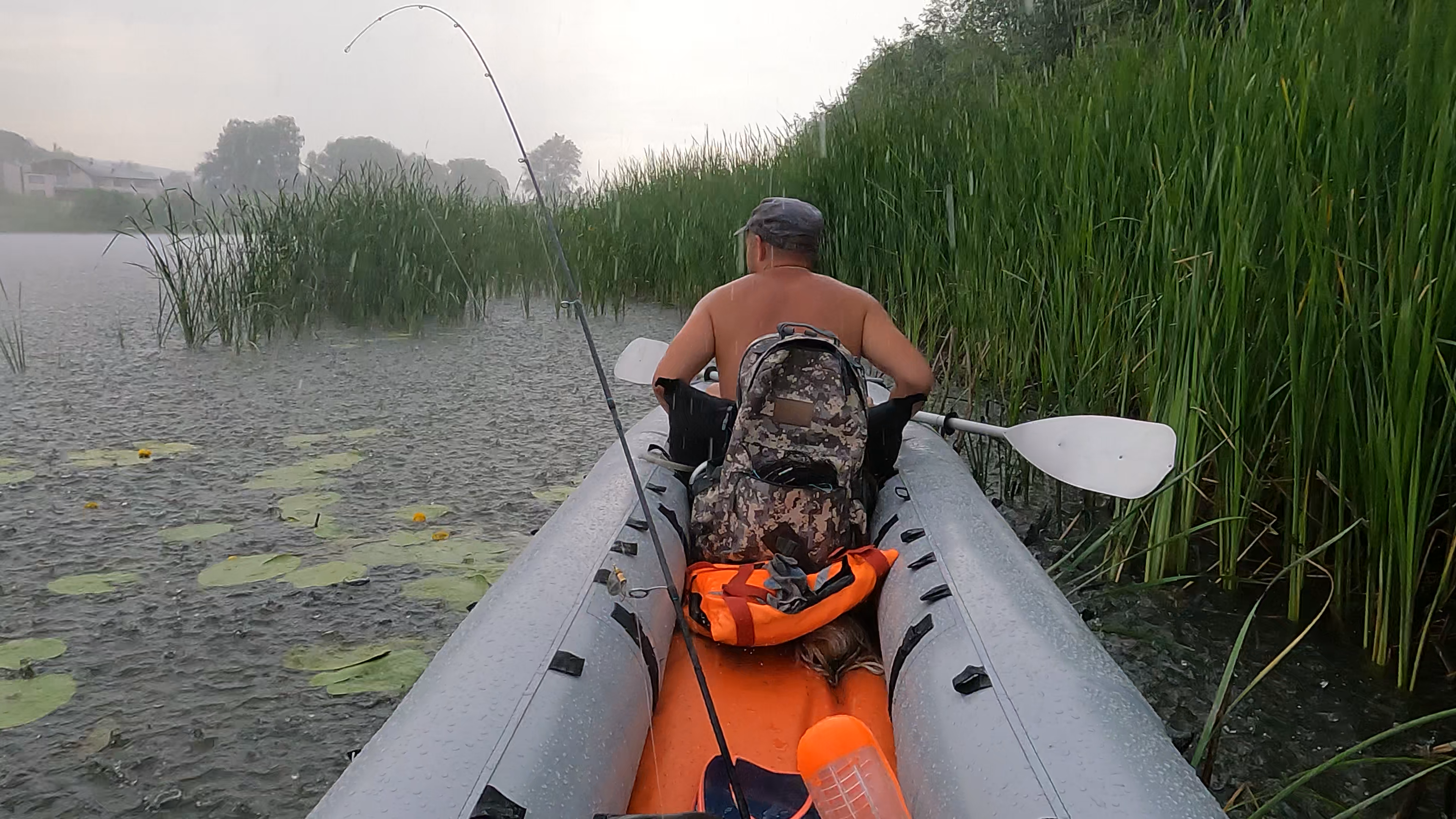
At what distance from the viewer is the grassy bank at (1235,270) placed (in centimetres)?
173

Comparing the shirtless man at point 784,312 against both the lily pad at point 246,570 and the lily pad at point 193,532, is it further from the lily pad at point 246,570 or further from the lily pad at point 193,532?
the lily pad at point 193,532

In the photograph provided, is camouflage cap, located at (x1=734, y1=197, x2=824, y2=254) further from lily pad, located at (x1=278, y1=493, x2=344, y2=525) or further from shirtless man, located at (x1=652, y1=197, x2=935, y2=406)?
lily pad, located at (x1=278, y1=493, x2=344, y2=525)

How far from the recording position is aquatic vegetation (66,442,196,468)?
365cm

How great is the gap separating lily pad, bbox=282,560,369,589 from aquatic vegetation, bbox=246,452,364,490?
2.73 ft

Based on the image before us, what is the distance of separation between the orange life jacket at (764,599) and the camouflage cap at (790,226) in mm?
923

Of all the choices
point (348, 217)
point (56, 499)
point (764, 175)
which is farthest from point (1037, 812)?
point (348, 217)

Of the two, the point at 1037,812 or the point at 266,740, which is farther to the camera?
the point at 266,740

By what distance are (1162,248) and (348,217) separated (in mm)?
5606

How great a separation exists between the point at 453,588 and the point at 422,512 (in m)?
0.67

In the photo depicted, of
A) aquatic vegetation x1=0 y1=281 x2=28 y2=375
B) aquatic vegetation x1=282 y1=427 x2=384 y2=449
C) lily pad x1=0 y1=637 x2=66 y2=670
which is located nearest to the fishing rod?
lily pad x1=0 y1=637 x2=66 y2=670

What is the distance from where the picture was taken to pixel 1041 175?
3.12 m

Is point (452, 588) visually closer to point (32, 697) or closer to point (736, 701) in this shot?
point (32, 697)

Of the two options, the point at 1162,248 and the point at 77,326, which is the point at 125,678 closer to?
the point at 1162,248

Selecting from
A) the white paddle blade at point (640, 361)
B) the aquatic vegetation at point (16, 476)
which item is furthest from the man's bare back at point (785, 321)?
the aquatic vegetation at point (16, 476)
